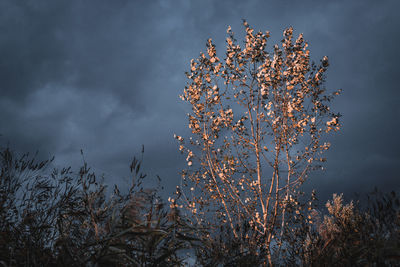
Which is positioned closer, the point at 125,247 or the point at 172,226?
the point at 125,247

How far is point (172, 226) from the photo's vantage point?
230 cm

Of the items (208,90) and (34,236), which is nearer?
(34,236)

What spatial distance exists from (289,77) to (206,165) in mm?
3576

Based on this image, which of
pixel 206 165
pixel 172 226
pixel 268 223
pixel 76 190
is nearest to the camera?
pixel 172 226

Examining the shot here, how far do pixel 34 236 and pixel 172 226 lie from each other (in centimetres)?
122

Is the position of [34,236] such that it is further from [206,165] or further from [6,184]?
[206,165]

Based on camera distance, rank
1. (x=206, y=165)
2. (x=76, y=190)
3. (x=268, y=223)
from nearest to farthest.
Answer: (x=76, y=190)
(x=268, y=223)
(x=206, y=165)

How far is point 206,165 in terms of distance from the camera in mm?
8172

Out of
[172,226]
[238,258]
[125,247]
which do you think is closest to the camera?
[125,247]

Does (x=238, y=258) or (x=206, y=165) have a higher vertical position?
(x=206, y=165)

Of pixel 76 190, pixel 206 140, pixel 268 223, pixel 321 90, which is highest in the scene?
pixel 321 90

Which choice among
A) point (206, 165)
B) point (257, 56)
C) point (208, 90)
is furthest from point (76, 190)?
point (257, 56)

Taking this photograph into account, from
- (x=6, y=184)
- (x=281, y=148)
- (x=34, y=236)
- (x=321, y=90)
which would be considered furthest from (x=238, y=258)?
(x=321, y=90)

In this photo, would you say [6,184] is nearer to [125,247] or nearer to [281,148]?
[125,247]
